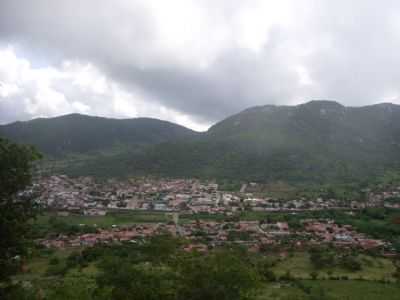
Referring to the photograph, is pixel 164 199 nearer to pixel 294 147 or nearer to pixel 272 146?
pixel 272 146

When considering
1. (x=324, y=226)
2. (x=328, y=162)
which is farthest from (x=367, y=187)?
(x=324, y=226)

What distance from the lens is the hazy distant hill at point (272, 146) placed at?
8058 centimetres

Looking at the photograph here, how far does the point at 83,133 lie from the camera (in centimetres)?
12456

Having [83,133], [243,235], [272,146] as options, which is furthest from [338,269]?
[83,133]

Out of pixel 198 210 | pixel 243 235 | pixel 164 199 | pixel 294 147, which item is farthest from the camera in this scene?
pixel 294 147

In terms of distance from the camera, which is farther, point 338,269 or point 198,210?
point 198,210

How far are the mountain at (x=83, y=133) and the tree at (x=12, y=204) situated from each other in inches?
4045

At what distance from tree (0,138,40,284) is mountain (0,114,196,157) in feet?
337

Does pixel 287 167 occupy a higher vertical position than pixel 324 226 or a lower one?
higher

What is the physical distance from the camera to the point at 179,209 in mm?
54594

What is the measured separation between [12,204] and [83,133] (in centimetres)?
12124

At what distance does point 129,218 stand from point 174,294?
3747 cm

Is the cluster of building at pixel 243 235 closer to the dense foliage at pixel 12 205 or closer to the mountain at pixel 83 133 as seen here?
the dense foliage at pixel 12 205

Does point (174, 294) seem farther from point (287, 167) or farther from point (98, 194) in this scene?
point (287, 167)
